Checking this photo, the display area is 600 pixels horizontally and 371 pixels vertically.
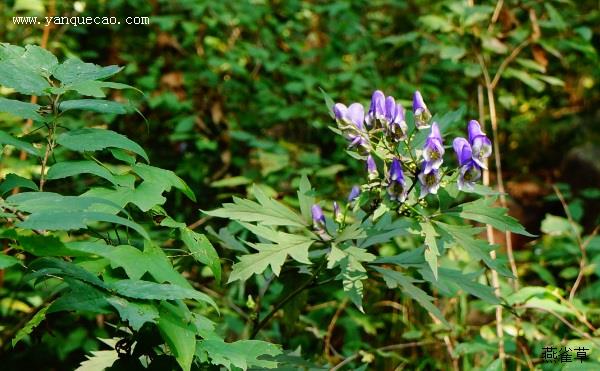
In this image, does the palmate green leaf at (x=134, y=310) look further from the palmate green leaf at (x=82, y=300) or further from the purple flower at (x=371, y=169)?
the purple flower at (x=371, y=169)

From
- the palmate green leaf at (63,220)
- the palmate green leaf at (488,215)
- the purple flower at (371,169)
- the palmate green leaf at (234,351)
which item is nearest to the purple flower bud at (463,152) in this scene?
the palmate green leaf at (488,215)

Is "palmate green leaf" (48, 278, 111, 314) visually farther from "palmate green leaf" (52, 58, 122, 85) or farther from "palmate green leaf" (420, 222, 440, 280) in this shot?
"palmate green leaf" (420, 222, 440, 280)

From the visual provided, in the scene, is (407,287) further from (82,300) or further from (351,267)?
(82,300)

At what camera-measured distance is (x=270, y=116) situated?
4129mm

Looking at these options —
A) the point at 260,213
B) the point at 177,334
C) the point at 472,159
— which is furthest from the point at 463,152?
the point at 177,334

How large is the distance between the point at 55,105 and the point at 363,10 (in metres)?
4.33

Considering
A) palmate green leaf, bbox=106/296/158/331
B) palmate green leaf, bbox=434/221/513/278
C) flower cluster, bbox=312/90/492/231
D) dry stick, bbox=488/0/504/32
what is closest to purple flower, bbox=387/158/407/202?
flower cluster, bbox=312/90/492/231

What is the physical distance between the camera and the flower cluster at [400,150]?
138 centimetres

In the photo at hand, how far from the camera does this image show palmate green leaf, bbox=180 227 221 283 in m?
1.20

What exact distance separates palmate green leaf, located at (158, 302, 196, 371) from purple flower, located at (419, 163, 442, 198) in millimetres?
635

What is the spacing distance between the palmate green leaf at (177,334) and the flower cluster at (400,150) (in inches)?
23.2

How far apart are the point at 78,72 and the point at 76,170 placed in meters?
0.25

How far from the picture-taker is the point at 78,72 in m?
1.26

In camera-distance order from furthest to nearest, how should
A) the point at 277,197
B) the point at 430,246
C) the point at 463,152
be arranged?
1. the point at 277,197
2. the point at 463,152
3. the point at 430,246
